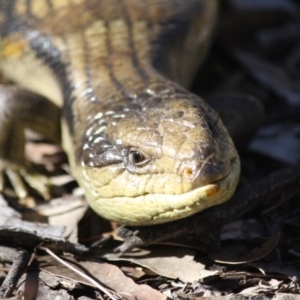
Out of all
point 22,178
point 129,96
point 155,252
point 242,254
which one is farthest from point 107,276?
point 22,178

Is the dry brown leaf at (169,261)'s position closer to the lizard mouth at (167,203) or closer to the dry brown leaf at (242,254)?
the dry brown leaf at (242,254)

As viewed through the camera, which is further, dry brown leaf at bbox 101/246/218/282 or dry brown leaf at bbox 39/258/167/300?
dry brown leaf at bbox 101/246/218/282

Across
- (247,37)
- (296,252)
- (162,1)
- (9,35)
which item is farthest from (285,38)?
(296,252)

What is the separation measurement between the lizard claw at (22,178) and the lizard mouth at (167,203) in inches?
40.0

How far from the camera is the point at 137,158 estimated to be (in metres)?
4.63

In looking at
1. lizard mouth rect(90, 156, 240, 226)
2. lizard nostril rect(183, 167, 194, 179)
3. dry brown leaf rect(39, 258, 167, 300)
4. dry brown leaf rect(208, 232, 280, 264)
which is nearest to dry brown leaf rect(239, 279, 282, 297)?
dry brown leaf rect(208, 232, 280, 264)

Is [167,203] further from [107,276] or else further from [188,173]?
[107,276]

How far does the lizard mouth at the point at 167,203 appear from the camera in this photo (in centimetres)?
430

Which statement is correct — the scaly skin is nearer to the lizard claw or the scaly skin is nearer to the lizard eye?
the lizard eye

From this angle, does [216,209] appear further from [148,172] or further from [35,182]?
[35,182]

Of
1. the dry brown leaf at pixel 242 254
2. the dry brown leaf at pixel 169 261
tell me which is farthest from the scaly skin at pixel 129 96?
the dry brown leaf at pixel 242 254

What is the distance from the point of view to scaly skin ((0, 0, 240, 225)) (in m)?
4.42

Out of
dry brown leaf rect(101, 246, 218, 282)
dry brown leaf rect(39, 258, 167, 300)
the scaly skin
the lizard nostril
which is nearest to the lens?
the lizard nostril

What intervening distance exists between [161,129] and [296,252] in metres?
1.23
